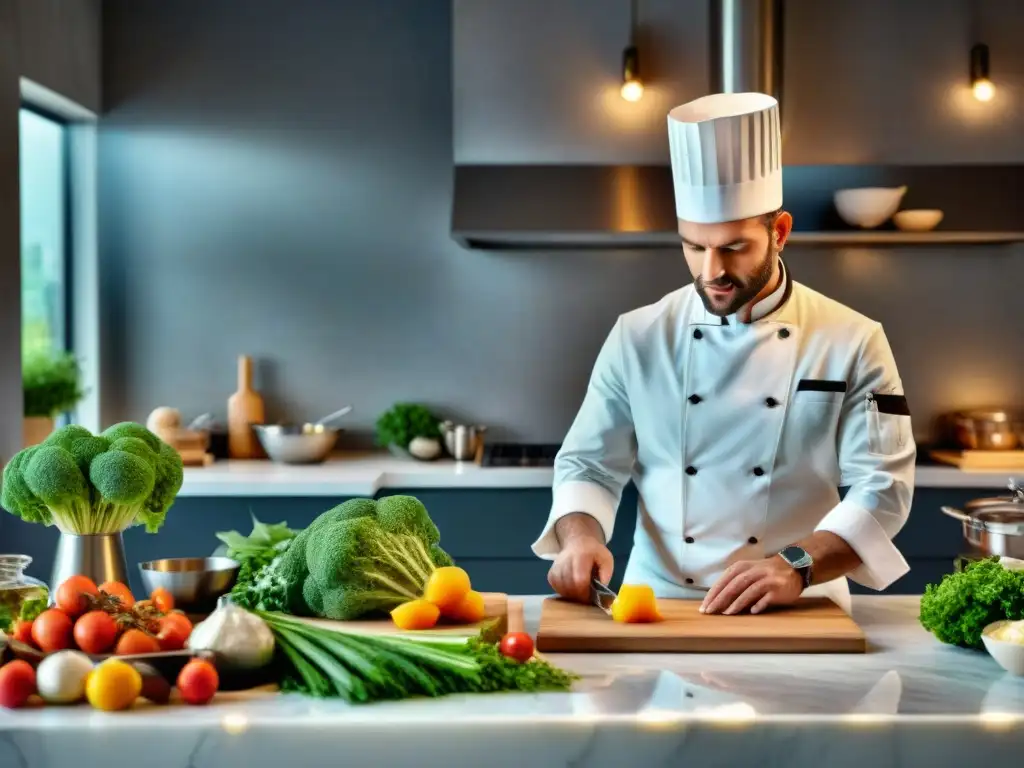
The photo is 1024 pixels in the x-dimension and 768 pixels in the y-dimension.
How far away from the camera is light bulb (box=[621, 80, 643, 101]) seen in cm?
402

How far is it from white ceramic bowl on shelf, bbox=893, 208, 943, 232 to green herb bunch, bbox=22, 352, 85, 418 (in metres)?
2.82

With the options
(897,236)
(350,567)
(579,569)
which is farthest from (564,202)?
(350,567)

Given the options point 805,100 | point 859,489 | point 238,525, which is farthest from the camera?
point 805,100

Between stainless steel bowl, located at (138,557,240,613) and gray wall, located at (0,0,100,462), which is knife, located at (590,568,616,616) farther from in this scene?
gray wall, located at (0,0,100,462)

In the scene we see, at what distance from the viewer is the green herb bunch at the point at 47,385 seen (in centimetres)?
397

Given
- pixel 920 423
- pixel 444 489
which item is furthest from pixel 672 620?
pixel 920 423

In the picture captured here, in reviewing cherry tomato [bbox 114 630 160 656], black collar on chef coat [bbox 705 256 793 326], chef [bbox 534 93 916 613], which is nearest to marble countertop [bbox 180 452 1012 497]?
chef [bbox 534 93 916 613]

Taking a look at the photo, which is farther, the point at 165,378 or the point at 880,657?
the point at 165,378

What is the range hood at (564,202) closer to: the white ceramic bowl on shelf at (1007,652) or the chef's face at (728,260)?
the chef's face at (728,260)

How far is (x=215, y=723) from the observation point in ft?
5.12

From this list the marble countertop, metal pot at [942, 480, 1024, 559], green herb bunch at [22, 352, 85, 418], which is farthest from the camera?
Answer: green herb bunch at [22, 352, 85, 418]

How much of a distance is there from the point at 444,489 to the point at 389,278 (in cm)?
99

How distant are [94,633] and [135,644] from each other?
0.06 metres

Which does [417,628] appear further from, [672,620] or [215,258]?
[215,258]
